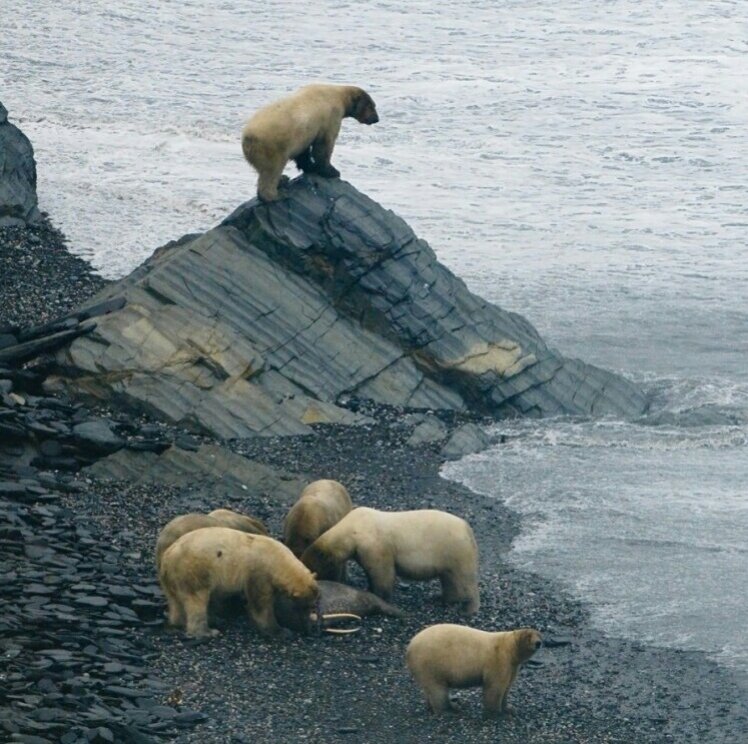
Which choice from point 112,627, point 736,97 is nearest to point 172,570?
point 112,627

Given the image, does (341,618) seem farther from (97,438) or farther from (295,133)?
(295,133)

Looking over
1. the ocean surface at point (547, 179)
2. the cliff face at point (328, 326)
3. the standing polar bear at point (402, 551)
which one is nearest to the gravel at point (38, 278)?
the cliff face at point (328, 326)

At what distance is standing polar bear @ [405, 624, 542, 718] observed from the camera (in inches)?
450

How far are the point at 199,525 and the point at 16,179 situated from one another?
522 inches

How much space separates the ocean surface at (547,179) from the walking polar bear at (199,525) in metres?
2.77

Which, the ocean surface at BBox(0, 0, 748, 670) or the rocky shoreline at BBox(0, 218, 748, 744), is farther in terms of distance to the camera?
the ocean surface at BBox(0, 0, 748, 670)

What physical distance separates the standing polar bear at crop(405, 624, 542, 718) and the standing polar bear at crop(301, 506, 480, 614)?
1.79m

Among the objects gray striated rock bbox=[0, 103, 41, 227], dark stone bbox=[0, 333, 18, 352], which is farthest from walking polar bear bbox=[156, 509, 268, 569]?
gray striated rock bbox=[0, 103, 41, 227]

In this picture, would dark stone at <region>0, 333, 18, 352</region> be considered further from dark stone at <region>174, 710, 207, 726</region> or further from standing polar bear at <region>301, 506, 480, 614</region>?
dark stone at <region>174, 710, 207, 726</region>

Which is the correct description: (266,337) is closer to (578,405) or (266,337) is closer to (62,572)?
(578,405)

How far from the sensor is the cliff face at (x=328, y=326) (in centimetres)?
1842

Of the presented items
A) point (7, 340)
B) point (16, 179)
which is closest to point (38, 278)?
point (7, 340)

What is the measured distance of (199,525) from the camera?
42.9 ft

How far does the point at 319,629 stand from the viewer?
12539 mm
